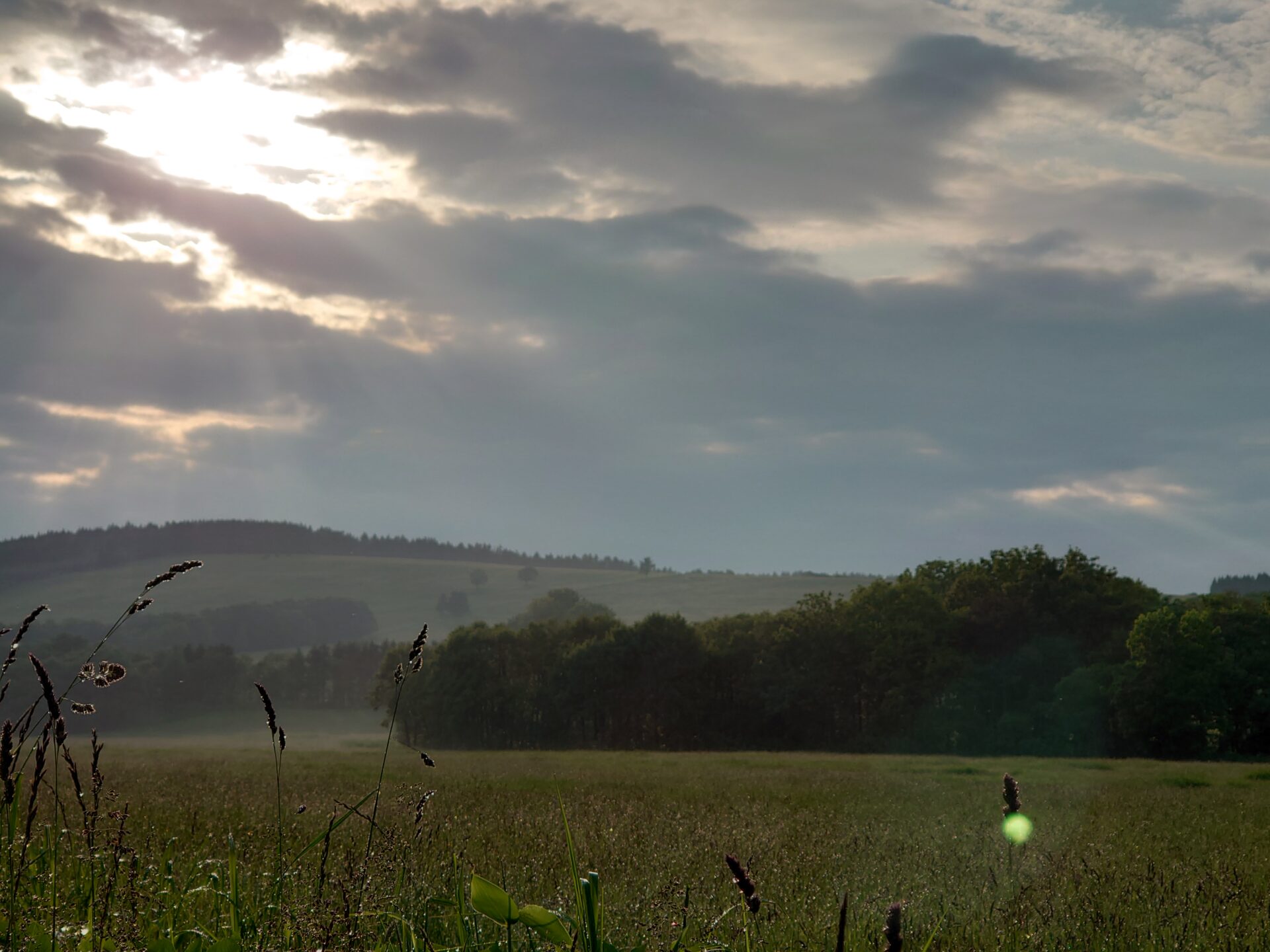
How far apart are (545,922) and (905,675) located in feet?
211

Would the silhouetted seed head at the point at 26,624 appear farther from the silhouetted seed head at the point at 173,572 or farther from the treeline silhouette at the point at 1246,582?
the treeline silhouette at the point at 1246,582

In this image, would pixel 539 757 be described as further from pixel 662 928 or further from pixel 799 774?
pixel 662 928

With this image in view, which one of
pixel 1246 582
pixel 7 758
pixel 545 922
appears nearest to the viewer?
pixel 545 922

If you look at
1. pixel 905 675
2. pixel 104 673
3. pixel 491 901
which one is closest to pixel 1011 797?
pixel 491 901

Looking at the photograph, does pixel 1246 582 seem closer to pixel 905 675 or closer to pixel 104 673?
pixel 905 675

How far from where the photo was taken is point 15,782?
3404 millimetres

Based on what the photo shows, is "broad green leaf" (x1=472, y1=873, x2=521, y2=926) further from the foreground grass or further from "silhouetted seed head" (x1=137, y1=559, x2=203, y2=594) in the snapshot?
"silhouetted seed head" (x1=137, y1=559, x2=203, y2=594)

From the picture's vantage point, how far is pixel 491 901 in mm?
2777

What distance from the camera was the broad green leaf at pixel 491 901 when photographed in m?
2.78

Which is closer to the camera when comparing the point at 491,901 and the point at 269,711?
the point at 491,901

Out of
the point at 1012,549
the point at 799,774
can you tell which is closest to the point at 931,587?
the point at 1012,549

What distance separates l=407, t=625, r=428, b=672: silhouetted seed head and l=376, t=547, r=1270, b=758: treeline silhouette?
201 ft

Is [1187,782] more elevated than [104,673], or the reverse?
[104,673]

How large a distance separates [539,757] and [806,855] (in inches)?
1314
